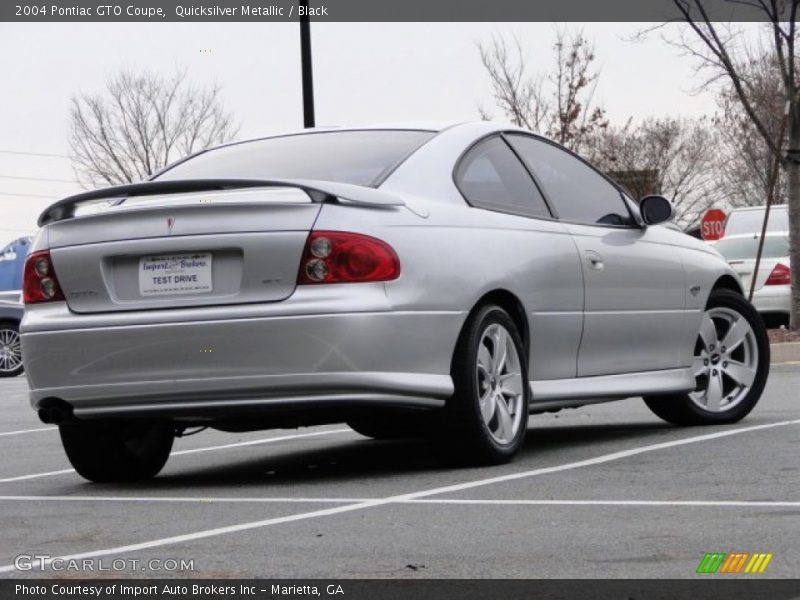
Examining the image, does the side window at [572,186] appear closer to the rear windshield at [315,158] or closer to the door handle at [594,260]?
the door handle at [594,260]

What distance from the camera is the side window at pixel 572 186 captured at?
8.55 m

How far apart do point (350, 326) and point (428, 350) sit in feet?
1.36

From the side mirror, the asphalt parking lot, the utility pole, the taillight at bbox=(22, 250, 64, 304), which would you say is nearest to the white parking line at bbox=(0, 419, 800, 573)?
the asphalt parking lot

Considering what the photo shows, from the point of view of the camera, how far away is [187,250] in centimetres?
709

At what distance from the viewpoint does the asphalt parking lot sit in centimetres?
505

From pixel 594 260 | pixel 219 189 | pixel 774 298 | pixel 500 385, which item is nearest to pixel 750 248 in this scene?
pixel 774 298

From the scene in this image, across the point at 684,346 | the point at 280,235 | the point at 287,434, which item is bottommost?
the point at 287,434

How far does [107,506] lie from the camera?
6.82 meters

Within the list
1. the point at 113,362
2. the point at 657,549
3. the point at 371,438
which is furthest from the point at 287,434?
the point at 657,549

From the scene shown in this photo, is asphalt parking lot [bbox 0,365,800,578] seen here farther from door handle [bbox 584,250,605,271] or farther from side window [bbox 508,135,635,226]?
side window [bbox 508,135,635,226]

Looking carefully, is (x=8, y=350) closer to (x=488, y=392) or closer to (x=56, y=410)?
(x=56, y=410)

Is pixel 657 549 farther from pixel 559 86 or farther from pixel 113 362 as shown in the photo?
pixel 559 86

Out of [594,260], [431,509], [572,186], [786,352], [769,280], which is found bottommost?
[786,352]

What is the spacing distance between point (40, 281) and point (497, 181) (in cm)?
214
